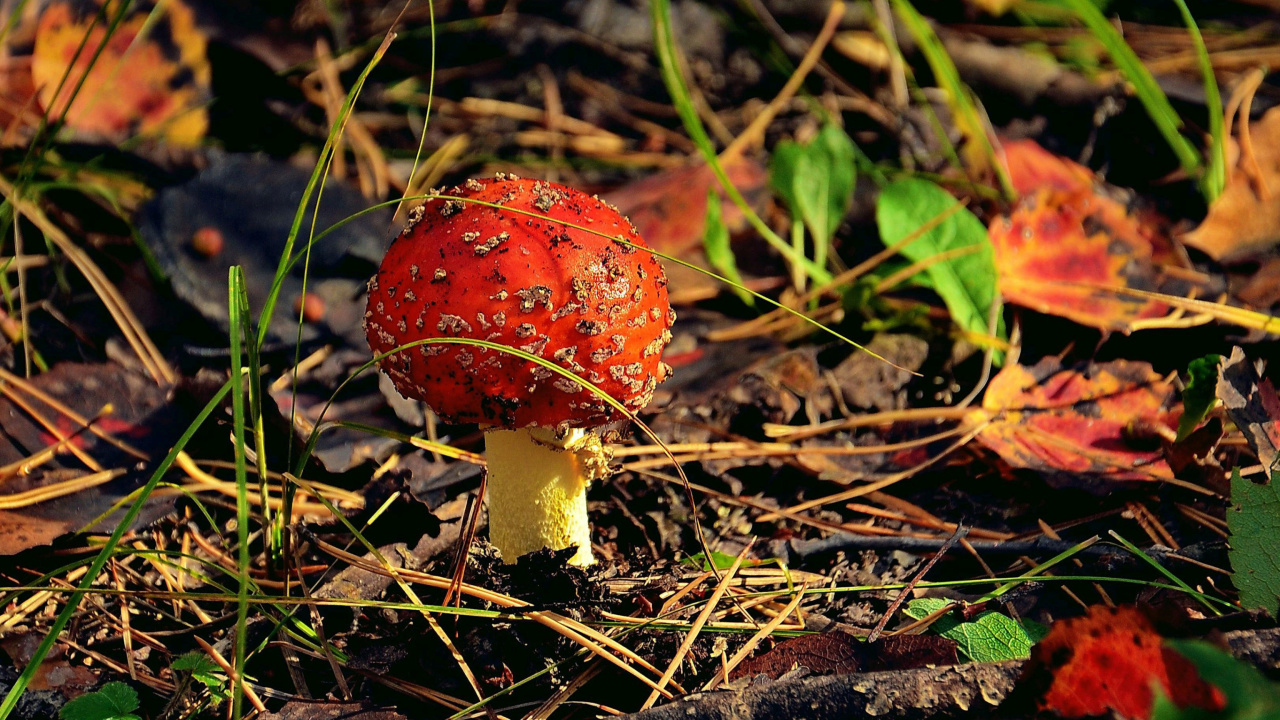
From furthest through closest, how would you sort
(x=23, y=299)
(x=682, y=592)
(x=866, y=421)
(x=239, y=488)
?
(x=23, y=299)
(x=866, y=421)
(x=682, y=592)
(x=239, y=488)

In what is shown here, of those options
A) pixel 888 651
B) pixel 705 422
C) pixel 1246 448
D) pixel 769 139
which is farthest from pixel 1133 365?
pixel 769 139

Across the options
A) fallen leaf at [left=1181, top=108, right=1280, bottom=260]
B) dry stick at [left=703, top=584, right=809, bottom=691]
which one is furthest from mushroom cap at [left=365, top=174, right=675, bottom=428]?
fallen leaf at [left=1181, top=108, right=1280, bottom=260]

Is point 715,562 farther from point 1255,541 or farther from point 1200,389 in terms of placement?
point 1200,389

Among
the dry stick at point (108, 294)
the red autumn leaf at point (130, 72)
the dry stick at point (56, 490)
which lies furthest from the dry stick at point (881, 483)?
the red autumn leaf at point (130, 72)

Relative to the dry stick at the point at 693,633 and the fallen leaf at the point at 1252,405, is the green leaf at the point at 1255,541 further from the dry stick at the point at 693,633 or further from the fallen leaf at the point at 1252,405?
the dry stick at the point at 693,633

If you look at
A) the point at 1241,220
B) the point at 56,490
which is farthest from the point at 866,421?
the point at 56,490

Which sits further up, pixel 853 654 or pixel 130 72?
pixel 130 72
